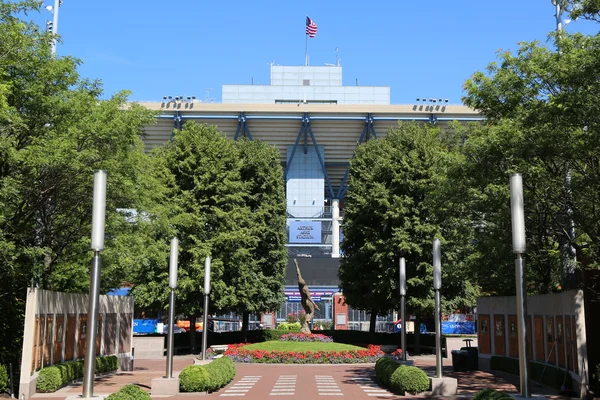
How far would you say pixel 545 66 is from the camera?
2056cm

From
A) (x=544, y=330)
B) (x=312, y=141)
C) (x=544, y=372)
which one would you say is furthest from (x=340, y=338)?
(x=312, y=141)

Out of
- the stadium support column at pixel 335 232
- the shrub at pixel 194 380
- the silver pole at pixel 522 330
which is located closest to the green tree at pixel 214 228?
the shrub at pixel 194 380

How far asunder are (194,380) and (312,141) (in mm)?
65822

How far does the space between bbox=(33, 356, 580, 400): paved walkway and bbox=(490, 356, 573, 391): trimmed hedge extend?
11.8 inches

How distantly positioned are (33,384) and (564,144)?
1747 centimetres

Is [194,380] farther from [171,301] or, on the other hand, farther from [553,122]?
[553,122]

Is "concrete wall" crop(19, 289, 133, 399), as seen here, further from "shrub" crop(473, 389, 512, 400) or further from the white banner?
the white banner

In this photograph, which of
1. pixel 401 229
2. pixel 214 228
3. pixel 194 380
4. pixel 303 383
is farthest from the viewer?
pixel 214 228

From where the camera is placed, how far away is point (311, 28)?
3457 inches

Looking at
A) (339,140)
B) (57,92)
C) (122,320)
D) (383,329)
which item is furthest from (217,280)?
(339,140)

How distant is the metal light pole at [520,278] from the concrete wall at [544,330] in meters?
1.59

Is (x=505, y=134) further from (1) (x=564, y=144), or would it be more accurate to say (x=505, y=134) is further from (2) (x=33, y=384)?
(2) (x=33, y=384)

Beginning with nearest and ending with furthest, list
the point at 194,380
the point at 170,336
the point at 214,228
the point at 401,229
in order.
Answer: the point at 170,336, the point at 194,380, the point at 401,229, the point at 214,228

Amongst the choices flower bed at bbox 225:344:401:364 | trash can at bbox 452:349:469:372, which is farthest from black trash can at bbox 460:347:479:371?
flower bed at bbox 225:344:401:364
